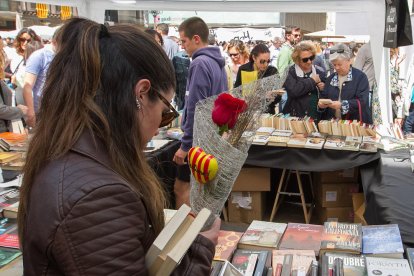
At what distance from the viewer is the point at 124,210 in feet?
2.38

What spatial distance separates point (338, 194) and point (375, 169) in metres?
0.60

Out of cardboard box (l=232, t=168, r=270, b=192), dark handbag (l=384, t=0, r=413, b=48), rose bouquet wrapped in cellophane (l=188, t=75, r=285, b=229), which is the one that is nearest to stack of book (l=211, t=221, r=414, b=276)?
rose bouquet wrapped in cellophane (l=188, t=75, r=285, b=229)

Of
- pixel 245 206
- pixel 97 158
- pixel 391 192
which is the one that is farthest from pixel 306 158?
pixel 97 158

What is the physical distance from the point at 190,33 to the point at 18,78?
332 cm

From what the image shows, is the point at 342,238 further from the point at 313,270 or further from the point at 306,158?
the point at 306,158

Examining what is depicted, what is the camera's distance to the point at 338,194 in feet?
12.5

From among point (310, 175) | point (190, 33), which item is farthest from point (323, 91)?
point (190, 33)

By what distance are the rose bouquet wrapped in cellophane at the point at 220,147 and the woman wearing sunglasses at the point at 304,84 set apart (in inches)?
112

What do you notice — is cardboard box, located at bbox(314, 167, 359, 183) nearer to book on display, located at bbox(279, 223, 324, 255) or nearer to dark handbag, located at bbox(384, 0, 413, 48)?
dark handbag, located at bbox(384, 0, 413, 48)

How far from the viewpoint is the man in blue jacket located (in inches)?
120

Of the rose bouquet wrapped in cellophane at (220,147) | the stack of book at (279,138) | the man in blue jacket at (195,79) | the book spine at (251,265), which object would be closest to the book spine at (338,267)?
the book spine at (251,265)

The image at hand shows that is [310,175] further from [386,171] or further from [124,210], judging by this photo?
[124,210]

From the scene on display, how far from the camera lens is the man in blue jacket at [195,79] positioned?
3061 mm

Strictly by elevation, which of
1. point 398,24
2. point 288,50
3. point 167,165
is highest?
point 398,24
